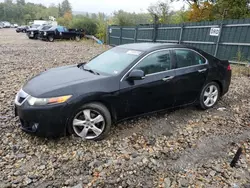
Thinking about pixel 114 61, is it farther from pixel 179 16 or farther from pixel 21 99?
pixel 179 16

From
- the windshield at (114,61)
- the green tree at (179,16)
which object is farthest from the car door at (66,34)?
the windshield at (114,61)

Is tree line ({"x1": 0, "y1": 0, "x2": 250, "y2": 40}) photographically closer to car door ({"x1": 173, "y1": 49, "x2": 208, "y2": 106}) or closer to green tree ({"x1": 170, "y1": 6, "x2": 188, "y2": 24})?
green tree ({"x1": 170, "y1": 6, "x2": 188, "y2": 24})

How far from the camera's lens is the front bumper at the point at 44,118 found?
294 cm

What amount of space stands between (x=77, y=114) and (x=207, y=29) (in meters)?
9.42

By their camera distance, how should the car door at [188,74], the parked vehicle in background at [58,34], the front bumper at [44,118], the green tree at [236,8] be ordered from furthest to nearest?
the parked vehicle in background at [58,34], the green tree at [236,8], the car door at [188,74], the front bumper at [44,118]

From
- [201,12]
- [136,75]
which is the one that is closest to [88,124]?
[136,75]

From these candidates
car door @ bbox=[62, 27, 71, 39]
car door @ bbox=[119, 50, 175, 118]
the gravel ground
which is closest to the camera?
the gravel ground

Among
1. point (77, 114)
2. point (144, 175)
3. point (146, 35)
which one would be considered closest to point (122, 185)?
point (144, 175)

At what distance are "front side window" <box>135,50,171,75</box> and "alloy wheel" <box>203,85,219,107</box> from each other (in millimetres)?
1211

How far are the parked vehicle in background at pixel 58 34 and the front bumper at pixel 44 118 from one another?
1875 cm

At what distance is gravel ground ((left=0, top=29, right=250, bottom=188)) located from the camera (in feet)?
8.50

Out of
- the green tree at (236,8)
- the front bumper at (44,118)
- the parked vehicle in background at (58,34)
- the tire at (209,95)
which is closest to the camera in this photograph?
the front bumper at (44,118)

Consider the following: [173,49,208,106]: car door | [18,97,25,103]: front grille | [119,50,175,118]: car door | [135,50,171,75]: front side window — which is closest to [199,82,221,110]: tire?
[173,49,208,106]: car door

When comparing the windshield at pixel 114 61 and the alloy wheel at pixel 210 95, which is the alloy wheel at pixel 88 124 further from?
the alloy wheel at pixel 210 95
